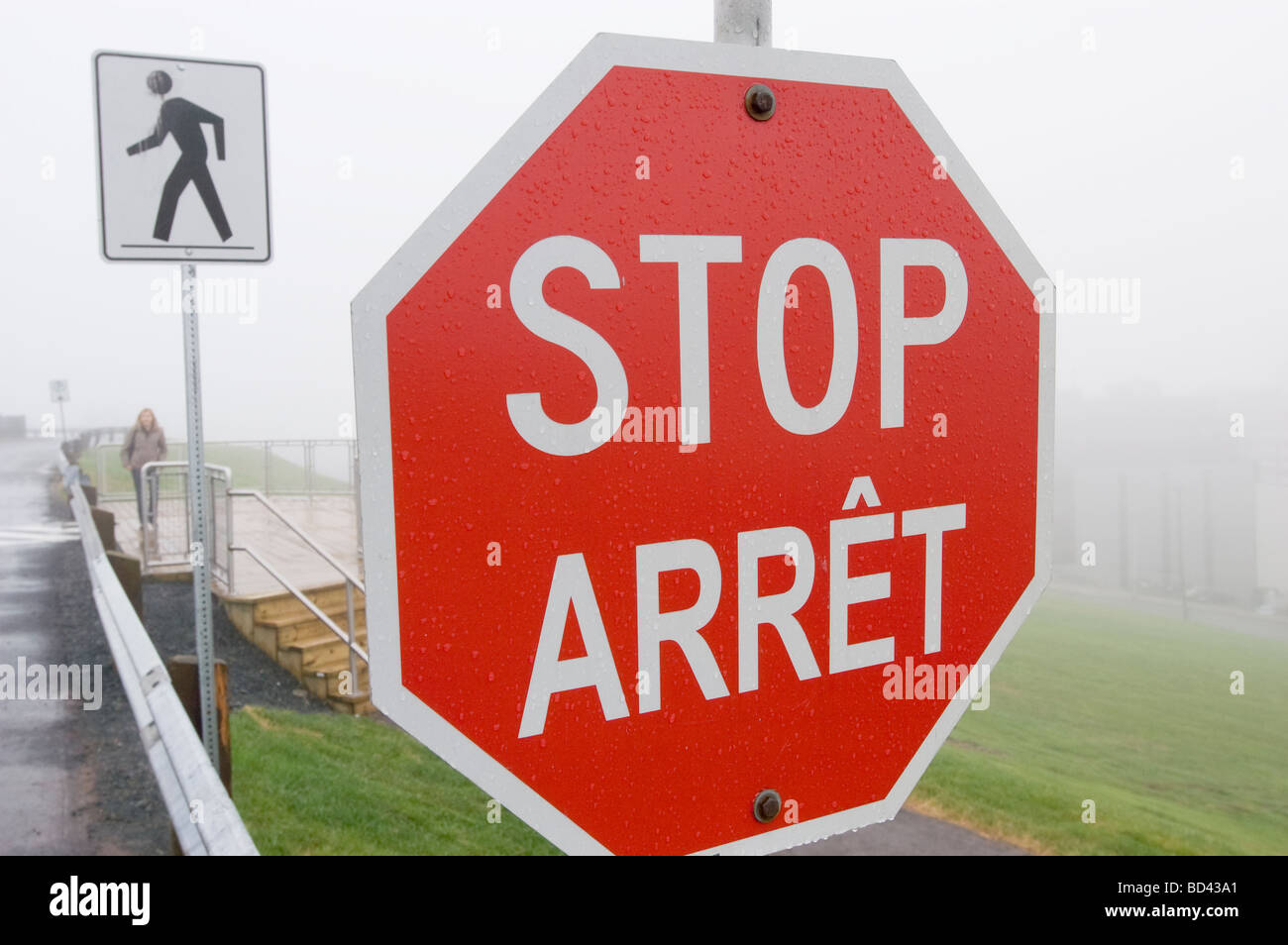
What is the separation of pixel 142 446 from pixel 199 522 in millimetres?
11147

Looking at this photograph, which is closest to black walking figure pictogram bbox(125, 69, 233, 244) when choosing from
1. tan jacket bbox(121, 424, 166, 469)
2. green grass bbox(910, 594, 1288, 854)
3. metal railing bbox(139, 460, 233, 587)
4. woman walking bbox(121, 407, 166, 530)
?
metal railing bbox(139, 460, 233, 587)

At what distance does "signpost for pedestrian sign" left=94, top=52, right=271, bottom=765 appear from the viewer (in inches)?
174

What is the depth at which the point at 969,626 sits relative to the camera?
1.36 m

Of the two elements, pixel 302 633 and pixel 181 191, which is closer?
pixel 181 191

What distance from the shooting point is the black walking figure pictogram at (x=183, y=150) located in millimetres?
4508

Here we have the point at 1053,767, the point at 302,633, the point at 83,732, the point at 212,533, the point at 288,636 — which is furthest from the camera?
the point at 1053,767

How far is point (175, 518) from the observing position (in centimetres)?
1316

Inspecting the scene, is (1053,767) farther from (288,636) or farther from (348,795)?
(348,795)

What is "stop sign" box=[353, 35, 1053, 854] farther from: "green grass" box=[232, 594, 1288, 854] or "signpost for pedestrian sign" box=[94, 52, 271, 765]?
"signpost for pedestrian sign" box=[94, 52, 271, 765]

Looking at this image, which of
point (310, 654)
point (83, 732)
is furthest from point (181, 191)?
point (310, 654)

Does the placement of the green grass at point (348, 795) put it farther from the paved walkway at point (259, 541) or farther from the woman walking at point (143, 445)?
the woman walking at point (143, 445)

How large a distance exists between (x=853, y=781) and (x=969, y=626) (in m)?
0.27

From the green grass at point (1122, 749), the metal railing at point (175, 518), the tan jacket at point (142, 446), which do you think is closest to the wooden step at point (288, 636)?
the metal railing at point (175, 518)

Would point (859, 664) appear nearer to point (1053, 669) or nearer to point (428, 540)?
point (428, 540)
